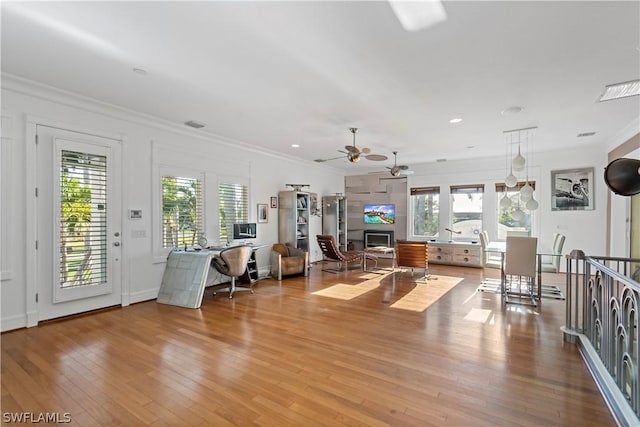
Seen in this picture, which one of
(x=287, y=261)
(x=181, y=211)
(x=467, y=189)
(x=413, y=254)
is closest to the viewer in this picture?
(x=181, y=211)

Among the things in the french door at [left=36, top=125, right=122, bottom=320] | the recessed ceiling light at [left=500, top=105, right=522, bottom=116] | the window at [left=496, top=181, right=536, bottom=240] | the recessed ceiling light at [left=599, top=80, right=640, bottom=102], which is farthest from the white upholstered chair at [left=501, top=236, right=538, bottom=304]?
the french door at [left=36, top=125, right=122, bottom=320]

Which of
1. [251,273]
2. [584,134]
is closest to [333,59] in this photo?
[251,273]

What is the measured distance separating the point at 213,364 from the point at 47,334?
2.17 meters

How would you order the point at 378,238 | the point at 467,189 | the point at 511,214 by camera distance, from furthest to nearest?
the point at 378,238 < the point at 467,189 < the point at 511,214

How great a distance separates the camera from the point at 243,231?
229 inches

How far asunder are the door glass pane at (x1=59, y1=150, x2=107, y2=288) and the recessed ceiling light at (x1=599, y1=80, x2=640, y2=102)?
6.37m

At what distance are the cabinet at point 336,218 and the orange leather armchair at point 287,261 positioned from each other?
85.8 inches

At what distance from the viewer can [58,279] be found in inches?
147

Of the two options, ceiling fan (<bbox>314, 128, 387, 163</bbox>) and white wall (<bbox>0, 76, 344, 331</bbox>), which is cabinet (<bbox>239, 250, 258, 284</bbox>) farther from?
ceiling fan (<bbox>314, 128, 387, 163</bbox>)

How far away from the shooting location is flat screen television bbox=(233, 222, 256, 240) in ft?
18.8

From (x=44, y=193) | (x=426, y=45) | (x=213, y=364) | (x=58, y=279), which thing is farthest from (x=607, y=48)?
(x=58, y=279)

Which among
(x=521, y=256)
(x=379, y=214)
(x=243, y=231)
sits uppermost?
(x=379, y=214)

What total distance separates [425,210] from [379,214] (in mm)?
1390

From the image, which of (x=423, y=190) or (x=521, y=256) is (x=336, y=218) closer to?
(x=423, y=190)
